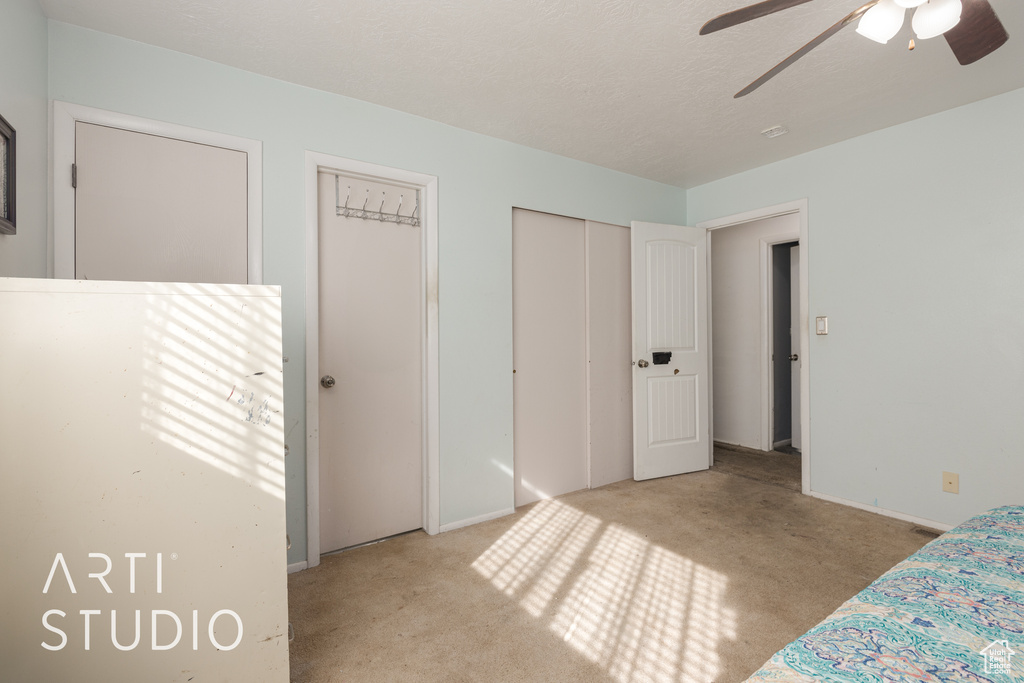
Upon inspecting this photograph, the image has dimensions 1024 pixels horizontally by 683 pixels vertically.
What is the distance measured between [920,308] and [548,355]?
228 cm

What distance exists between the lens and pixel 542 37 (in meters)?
1.98

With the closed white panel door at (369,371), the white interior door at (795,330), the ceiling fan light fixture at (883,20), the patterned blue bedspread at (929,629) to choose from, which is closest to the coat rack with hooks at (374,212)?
the closed white panel door at (369,371)

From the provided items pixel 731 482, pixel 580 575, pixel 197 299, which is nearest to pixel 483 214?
pixel 197 299

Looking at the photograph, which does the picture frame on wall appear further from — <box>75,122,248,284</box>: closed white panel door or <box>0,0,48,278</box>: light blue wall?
<box>75,122,248,284</box>: closed white panel door

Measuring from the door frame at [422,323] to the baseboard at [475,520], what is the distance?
73 millimetres

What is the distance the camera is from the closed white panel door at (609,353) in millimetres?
3539

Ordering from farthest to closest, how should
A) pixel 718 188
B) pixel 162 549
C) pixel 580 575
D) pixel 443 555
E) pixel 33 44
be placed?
1. pixel 718 188
2. pixel 443 555
3. pixel 580 575
4. pixel 33 44
5. pixel 162 549

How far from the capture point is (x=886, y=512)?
2.93 m

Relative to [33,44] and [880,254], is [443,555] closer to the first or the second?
[33,44]

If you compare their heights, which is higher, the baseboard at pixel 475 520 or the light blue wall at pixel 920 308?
the light blue wall at pixel 920 308

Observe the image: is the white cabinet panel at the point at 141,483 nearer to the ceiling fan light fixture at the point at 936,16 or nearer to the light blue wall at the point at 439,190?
the light blue wall at the point at 439,190

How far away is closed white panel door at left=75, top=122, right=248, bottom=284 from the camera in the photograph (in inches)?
75.6

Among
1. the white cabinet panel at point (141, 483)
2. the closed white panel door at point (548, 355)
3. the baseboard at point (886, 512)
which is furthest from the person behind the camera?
the closed white panel door at point (548, 355)

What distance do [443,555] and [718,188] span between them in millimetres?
3500
